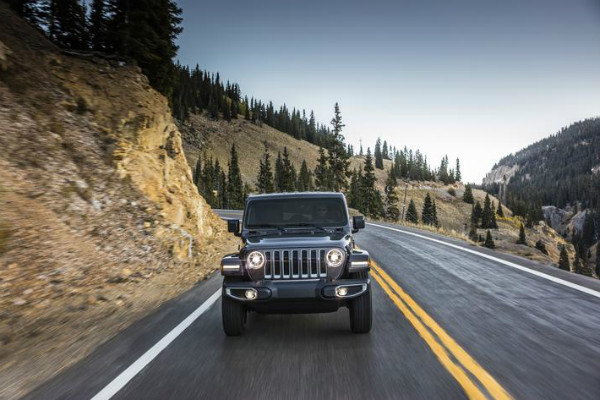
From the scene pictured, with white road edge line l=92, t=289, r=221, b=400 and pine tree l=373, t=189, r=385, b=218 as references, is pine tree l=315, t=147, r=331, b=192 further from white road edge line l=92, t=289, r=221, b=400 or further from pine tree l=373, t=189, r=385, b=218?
white road edge line l=92, t=289, r=221, b=400

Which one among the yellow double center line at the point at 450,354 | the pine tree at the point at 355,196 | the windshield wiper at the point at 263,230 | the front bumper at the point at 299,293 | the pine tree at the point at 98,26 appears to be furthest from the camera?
the pine tree at the point at 355,196

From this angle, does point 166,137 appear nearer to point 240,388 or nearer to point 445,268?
point 445,268

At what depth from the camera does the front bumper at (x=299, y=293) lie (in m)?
4.64

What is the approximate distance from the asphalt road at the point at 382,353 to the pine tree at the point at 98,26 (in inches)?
738

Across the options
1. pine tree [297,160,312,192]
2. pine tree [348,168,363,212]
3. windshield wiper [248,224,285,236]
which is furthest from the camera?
pine tree [297,160,312,192]

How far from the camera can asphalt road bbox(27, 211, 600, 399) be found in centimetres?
356

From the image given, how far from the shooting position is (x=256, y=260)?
4.93 metres

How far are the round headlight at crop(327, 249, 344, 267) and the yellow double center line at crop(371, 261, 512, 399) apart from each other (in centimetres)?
138

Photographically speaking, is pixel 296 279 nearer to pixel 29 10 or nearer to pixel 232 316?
pixel 232 316

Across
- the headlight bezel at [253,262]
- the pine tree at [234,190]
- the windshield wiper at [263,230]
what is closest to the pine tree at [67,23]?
the windshield wiper at [263,230]

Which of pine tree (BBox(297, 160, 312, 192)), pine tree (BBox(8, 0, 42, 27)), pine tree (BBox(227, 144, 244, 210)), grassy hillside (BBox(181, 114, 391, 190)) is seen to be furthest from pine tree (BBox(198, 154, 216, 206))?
pine tree (BBox(8, 0, 42, 27))

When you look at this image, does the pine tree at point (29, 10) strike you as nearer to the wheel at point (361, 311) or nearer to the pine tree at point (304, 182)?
the wheel at point (361, 311)

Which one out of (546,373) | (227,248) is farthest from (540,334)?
(227,248)

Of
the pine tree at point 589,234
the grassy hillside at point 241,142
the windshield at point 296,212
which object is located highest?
the grassy hillside at point 241,142
